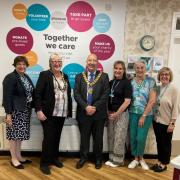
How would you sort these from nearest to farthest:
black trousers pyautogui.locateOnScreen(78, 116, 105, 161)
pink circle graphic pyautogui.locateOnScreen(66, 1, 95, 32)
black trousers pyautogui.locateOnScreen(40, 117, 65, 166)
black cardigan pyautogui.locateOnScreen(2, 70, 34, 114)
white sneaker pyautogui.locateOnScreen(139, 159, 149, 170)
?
black cardigan pyautogui.locateOnScreen(2, 70, 34, 114)
black trousers pyautogui.locateOnScreen(40, 117, 65, 166)
black trousers pyautogui.locateOnScreen(78, 116, 105, 161)
white sneaker pyautogui.locateOnScreen(139, 159, 149, 170)
pink circle graphic pyautogui.locateOnScreen(66, 1, 95, 32)

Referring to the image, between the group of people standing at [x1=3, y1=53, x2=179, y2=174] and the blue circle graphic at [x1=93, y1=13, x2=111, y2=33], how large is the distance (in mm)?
569

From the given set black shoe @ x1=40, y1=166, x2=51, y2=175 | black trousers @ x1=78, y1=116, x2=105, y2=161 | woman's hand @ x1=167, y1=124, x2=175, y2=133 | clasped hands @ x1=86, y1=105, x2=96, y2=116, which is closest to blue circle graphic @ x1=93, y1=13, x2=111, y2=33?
clasped hands @ x1=86, y1=105, x2=96, y2=116

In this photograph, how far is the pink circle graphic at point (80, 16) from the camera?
381 centimetres

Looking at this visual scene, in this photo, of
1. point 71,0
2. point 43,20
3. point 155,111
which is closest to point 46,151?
point 155,111

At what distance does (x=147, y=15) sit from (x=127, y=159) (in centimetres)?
207

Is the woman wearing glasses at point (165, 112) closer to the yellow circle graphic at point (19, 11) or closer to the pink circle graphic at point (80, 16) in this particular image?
the pink circle graphic at point (80, 16)

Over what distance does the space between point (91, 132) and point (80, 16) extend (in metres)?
1.58

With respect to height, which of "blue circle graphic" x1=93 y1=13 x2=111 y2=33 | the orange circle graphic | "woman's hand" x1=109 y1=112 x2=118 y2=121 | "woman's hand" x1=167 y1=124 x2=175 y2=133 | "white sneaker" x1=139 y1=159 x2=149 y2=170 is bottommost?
"white sneaker" x1=139 y1=159 x2=149 y2=170

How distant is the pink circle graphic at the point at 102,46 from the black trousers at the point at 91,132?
Answer: 0.94m

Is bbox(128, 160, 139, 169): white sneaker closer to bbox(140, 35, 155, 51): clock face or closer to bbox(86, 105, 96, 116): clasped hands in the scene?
bbox(86, 105, 96, 116): clasped hands

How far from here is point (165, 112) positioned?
137 inches

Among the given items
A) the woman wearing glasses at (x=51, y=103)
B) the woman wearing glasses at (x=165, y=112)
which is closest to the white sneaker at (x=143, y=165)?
the woman wearing glasses at (x=165, y=112)

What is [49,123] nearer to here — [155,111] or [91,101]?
[91,101]

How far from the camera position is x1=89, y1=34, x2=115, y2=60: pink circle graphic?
3.91 metres
